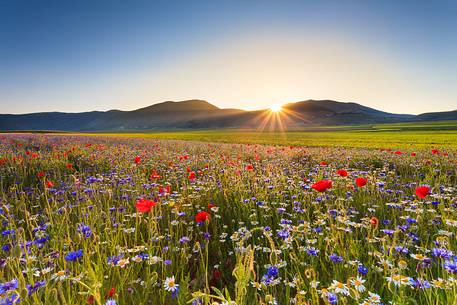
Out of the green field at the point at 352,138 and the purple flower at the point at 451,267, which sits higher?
the purple flower at the point at 451,267

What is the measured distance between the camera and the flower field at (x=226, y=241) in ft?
6.54

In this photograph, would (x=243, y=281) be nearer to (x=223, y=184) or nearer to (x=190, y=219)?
(x=190, y=219)

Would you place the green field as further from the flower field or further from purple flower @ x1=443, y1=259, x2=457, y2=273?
purple flower @ x1=443, y1=259, x2=457, y2=273

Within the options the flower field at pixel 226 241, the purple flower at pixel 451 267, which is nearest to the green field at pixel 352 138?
the flower field at pixel 226 241

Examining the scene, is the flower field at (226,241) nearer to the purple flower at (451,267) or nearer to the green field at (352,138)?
the purple flower at (451,267)

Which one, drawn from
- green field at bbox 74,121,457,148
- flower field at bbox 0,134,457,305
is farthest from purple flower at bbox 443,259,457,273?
green field at bbox 74,121,457,148

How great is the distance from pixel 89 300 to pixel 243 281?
1.20 m

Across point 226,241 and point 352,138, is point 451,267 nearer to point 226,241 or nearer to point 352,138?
point 226,241

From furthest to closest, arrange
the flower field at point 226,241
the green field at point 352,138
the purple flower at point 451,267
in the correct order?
the green field at point 352,138 < the flower field at point 226,241 < the purple flower at point 451,267

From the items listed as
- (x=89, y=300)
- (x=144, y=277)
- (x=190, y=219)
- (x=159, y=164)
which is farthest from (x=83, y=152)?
(x=89, y=300)

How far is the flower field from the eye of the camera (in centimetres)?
199

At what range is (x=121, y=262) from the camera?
2266 mm

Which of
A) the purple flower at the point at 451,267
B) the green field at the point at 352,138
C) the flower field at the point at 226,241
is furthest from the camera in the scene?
the green field at the point at 352,138

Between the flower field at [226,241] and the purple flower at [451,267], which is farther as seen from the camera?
the flower field at [226,241]
